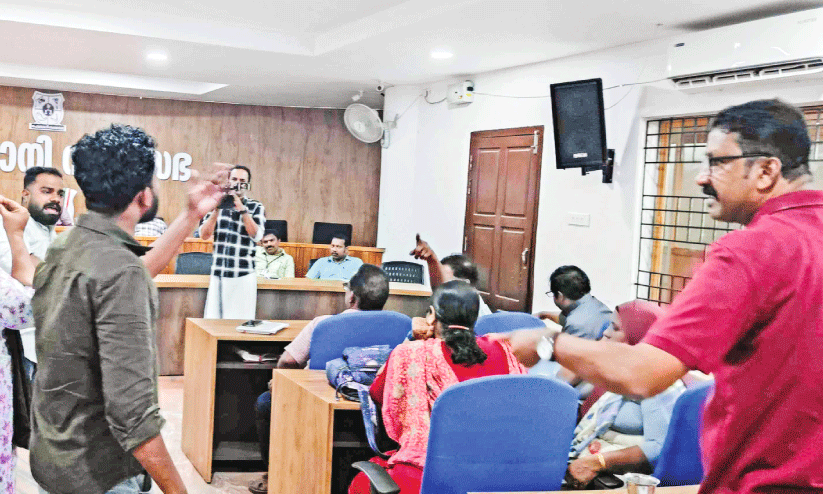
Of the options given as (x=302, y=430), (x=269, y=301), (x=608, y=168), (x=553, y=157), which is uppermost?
(x=553, y=157)

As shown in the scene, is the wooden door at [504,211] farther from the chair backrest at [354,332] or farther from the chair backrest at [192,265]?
the chair backrest at [354,332]

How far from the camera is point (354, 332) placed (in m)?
3.48

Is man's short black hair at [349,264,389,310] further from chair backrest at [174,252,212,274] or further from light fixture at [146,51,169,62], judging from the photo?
light fixture at [146,51,169,62]

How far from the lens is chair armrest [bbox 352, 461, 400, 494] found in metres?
2.37

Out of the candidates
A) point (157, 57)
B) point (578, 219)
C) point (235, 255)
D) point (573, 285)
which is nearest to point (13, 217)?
point (573, 285)

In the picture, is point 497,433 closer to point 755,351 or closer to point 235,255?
point 755,351

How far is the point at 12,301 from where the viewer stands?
1.97m

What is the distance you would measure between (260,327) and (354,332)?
92 cm

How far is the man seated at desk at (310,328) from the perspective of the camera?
3627 millimetres

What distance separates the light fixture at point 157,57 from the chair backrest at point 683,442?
245 inches

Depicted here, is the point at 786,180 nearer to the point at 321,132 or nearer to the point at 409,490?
the point at 409,490

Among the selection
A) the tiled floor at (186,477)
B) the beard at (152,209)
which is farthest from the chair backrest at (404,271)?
the beard at (152,209)

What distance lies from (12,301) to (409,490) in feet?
4.11

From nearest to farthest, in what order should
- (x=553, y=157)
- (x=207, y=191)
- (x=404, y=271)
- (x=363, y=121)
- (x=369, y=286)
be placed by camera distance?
(x=207, y=191) → (x=369, y=286) → (x=553, y=157) → (x=404, y=271) → (x=363, y=121)
